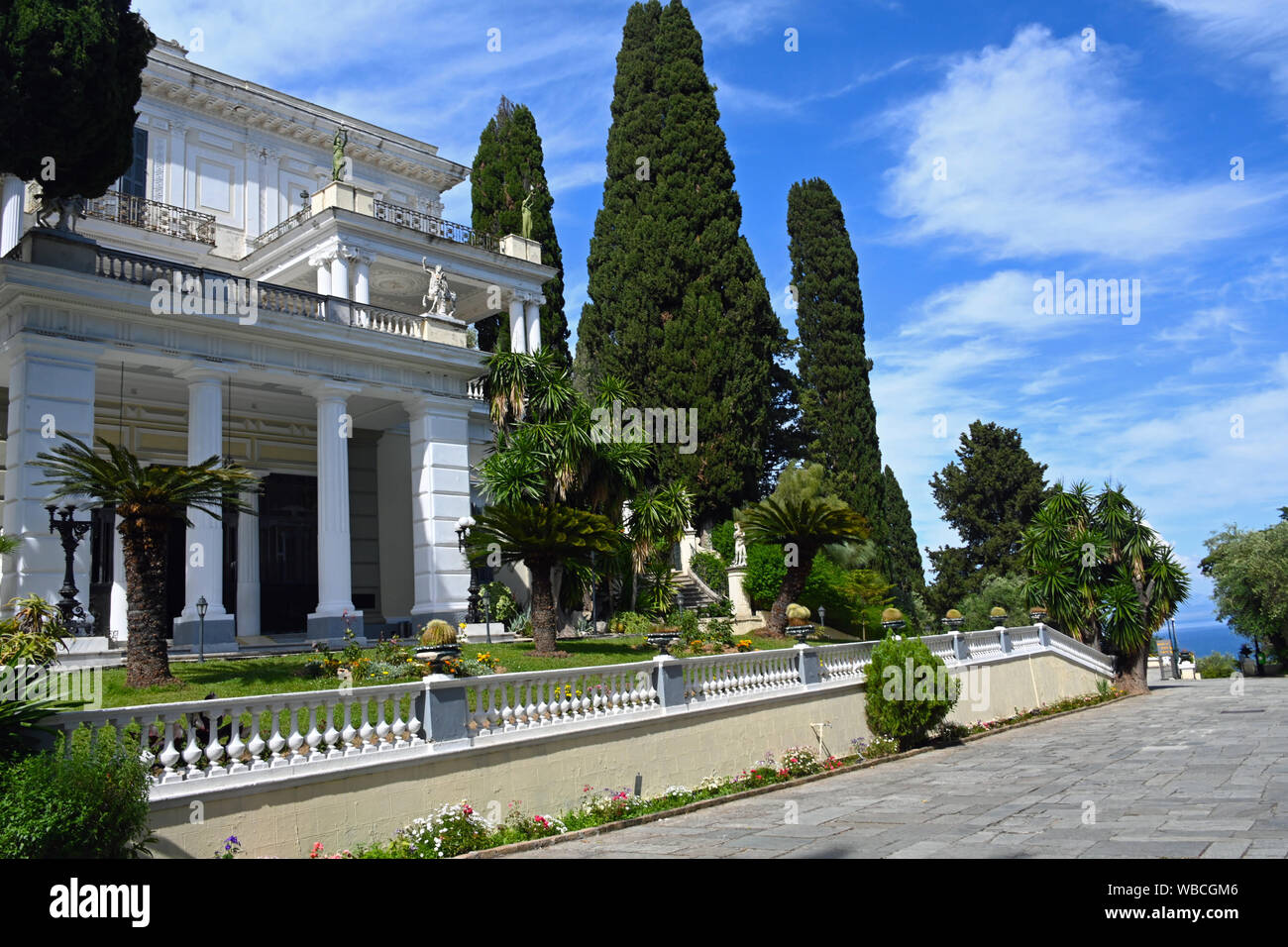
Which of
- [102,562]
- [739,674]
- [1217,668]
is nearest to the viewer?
[739,674]

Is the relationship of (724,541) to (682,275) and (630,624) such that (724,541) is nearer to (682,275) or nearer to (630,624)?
(630,624)

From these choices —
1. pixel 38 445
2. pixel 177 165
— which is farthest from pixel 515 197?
pixel 38 445

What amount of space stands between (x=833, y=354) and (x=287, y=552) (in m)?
24.4

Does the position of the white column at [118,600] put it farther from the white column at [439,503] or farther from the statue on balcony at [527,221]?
the statue on balcony at [527,221]

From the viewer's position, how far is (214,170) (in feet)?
89.0

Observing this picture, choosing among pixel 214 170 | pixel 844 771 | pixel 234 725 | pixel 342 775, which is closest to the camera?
pixel 234 725

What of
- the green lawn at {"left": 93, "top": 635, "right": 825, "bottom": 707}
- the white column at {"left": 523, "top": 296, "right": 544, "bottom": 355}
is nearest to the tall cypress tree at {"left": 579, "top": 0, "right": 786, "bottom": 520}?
the white column at {"left": 523, "top": 296, "right": 544, "bottom": 355}

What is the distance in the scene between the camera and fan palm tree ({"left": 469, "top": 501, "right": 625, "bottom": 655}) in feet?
53.2

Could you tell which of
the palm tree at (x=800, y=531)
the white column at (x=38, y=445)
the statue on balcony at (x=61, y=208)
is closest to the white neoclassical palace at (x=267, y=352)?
the white column at (x=38, y=445)

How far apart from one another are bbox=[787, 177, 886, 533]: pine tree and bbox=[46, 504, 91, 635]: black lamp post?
27046mm

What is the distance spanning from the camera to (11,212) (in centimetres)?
2080
